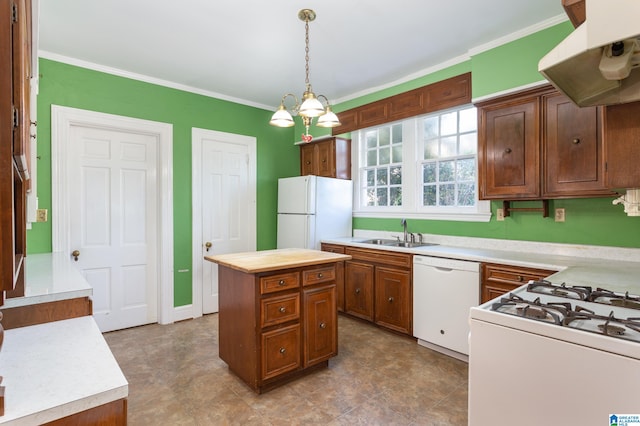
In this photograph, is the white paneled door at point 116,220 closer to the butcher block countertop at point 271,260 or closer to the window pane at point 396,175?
the butcher block countertop at point 271,260

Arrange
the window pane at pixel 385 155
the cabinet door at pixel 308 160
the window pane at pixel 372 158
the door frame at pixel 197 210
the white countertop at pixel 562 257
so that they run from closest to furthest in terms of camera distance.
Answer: the white countertop at pixel 562 257
the door frame at pixel 197 210
the window pane at pixel 385 155
the window pane at pixel 372 158
the cabinet door at pixel 308 160

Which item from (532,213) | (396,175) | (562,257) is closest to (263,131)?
(396,175)

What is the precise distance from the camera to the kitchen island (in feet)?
7.40

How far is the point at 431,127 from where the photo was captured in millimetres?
3695

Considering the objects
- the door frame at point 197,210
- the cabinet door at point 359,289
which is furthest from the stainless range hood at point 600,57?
the door frame at point 197,210

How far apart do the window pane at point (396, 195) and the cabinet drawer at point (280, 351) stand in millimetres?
2187

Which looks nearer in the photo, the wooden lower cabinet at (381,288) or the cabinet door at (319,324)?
the cabinet door at (319,324)

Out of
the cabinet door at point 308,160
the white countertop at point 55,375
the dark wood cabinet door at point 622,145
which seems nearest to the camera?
the white countertop at point 55,375

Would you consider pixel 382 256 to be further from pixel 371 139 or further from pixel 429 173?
pixel 371 139

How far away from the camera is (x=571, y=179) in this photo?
96.5 inches

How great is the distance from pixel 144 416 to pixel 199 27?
9.43ft

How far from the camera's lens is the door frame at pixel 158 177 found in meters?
3.12

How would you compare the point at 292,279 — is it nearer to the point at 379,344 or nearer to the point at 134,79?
the point at 379,344

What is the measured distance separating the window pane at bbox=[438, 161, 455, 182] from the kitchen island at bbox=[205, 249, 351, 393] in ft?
5.44
